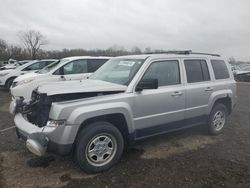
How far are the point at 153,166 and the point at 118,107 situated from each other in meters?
1.13

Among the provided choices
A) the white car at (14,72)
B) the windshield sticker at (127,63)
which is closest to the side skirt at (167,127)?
the windshield sticker at (127,63)

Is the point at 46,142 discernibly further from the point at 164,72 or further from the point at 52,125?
the point at 164,72

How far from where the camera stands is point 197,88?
5254 millimetres

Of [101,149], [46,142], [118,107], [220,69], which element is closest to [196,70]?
[220,69]

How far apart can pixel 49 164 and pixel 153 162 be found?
1.72 metres

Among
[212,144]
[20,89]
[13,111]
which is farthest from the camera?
[20,89]

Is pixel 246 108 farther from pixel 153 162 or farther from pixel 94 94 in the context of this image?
pixel 94 94

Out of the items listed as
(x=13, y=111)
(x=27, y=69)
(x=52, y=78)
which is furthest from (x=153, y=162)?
(x=27, y=69)

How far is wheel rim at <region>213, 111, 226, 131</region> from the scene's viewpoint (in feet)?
19.3

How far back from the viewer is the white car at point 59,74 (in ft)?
28.1

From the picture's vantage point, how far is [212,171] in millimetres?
4051

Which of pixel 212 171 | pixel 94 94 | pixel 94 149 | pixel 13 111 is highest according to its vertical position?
pixel 94 94

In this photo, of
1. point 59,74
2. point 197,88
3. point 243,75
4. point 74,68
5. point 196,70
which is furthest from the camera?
point 243,75

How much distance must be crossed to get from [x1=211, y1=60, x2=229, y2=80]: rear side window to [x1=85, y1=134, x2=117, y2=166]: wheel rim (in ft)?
10.1
